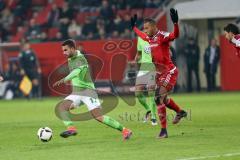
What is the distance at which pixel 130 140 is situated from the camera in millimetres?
16109

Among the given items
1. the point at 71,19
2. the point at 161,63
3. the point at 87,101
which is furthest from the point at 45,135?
the point at 71,19

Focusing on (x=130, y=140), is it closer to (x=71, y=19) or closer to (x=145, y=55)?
(x=145, y=55)

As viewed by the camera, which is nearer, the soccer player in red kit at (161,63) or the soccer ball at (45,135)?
the soccer ball at (45,135)

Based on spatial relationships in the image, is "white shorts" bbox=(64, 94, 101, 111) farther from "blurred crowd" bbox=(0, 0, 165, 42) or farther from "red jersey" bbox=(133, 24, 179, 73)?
"blurred crowd" bbox=(0, 0, 165, 42)

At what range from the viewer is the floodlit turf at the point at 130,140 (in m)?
13.8

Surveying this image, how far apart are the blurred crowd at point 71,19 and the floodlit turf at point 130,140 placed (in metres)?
9.69

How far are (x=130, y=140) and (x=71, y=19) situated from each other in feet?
69.0

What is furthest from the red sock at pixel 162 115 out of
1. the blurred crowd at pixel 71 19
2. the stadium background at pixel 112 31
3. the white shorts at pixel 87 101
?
the blurred crowd at pixel 71 19

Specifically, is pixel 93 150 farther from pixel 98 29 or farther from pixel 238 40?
pixel 98 29

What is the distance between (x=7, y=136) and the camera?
18.0 m

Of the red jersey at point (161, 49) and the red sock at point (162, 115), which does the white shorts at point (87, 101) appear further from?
the red jersey at point (161, 49)


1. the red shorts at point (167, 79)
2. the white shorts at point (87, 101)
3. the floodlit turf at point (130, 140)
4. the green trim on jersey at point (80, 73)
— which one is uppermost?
the green trim on jersey at point (80, 73)

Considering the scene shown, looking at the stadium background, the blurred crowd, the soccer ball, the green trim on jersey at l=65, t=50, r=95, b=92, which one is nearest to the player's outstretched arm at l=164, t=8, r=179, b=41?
the green trim on jersey at l=65, t=50, r=95, b=92

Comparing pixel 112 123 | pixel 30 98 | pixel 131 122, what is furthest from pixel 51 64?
pixel 112 123
